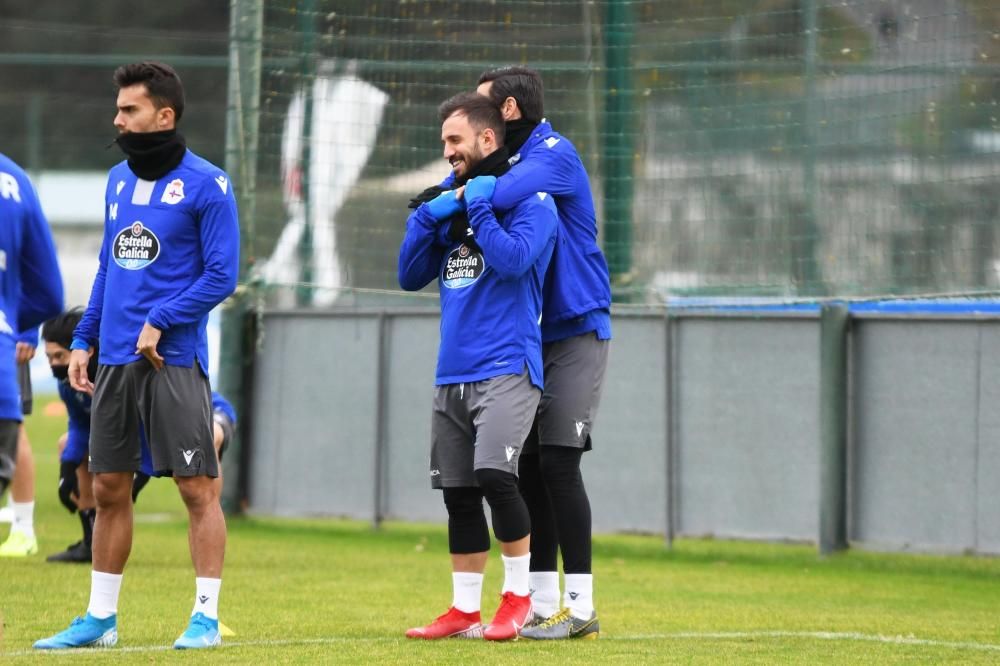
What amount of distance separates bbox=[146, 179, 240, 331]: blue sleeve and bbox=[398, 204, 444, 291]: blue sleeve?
0.67m

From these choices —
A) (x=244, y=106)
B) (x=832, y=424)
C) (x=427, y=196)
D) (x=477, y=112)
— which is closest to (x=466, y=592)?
(x=427, y=196)

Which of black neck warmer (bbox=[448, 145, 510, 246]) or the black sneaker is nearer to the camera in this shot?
black neck warmer (bbox=[448, 145, 510, 246])

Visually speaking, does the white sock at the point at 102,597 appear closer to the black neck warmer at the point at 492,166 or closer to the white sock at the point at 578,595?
the white sock at the point at 578,595

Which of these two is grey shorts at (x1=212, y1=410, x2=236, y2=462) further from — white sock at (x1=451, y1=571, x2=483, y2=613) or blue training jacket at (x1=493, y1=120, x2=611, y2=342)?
blue training jacket at (x1=493, y1=120, x2=611, y2=342)

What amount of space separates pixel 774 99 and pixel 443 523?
3.53 metres

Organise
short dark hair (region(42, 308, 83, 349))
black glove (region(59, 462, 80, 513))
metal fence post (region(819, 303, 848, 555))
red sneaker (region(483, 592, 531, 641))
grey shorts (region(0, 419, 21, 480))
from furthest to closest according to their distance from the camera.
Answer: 1. metal fence post (region(819, 303, 848, 555))
2. black glove (region(59, 462, 80, 513))
3. short dark hair (region(42, 308, 83, 349))
4. red sneaker (region(483, 592, 531, 641))
5. grey shorts (region(0, 419, 21, 480))

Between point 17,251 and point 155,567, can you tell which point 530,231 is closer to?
point 17,251

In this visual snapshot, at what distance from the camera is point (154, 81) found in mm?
6129

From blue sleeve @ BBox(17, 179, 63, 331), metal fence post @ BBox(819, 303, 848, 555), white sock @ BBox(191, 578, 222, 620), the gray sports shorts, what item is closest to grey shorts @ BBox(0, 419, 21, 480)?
blue sleeve @ BBox(17, 179, 63, 331)

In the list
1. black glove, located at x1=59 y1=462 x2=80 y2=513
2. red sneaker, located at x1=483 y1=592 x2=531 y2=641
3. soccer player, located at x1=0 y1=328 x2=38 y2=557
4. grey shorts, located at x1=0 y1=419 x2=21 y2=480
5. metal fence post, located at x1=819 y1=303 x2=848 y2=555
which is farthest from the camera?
metal fence post, located at x1=819 y1=303 x2=848 y2=555

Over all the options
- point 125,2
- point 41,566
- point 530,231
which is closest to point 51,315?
point 530,231

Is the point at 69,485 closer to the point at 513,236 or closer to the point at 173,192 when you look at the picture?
the point at 173,192

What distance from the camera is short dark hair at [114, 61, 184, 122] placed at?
6.13 meters

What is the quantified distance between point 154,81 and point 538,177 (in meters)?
1.42
